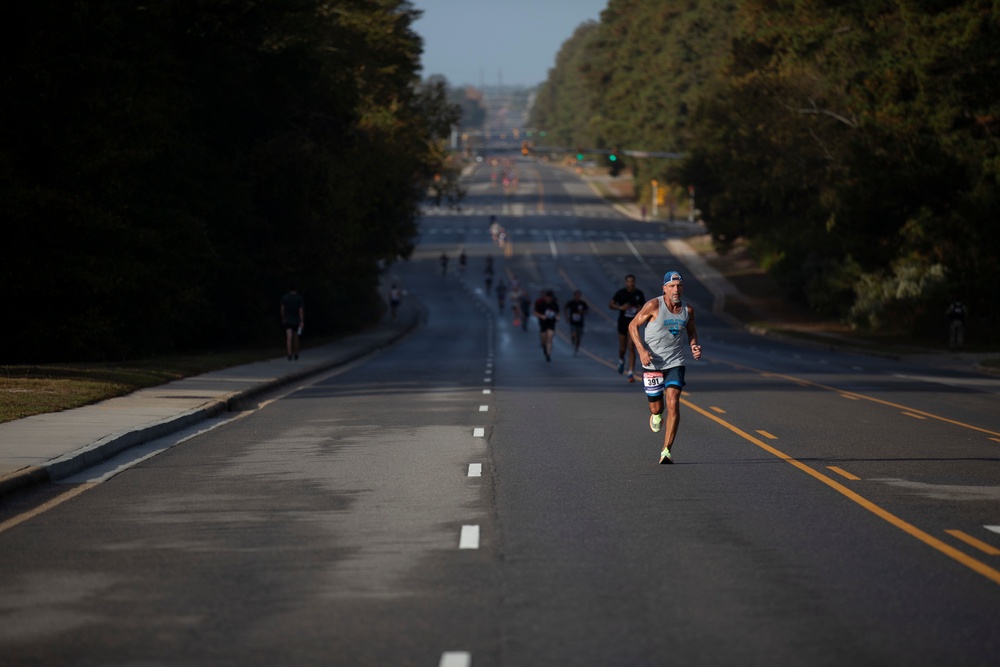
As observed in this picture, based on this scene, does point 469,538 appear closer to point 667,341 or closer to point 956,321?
point 667,341

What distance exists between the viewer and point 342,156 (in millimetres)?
58250

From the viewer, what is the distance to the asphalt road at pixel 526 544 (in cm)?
793

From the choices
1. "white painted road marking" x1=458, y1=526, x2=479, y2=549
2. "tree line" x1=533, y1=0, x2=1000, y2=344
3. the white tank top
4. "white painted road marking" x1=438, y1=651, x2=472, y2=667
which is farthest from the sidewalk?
"tree line" x1=533, y1=0, x2=1000, y2=344

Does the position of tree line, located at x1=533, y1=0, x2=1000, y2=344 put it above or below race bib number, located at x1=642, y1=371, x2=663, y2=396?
above

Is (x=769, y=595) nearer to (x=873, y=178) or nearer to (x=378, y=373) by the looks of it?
(x=378, y=373)

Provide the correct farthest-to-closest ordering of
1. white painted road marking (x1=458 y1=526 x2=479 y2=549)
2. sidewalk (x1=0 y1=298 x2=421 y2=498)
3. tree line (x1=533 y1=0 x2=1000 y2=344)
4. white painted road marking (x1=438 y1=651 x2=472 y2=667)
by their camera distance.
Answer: tree line (x1=533 y1=0 x2=1000 y2=344)
sidewalk (x1=0 y1=298 x2=421 y2=498)
white painted road marking (x1=458 y1=526 x2=479 y2=549)
white painted road marking (x1=438 y1=651 x2=472 y2=667)

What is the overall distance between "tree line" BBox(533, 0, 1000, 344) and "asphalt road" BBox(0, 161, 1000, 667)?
102 ft

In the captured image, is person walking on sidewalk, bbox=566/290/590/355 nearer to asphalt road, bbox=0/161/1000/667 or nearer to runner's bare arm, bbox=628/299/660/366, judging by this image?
asphalt road, bbox=0/161/1000/667

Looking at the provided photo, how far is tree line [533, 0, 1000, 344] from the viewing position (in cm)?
5397

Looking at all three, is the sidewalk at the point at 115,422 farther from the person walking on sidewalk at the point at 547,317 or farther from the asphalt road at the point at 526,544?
the person walking on sidewalk at the point at 547,317

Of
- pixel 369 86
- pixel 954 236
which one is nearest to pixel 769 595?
pixel 954 236

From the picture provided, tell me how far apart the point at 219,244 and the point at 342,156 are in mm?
10972

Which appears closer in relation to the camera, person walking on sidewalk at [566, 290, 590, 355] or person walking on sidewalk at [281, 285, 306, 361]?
person walking on sidewalk at [281, 285, 306, 361]

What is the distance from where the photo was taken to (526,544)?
1106 cm
